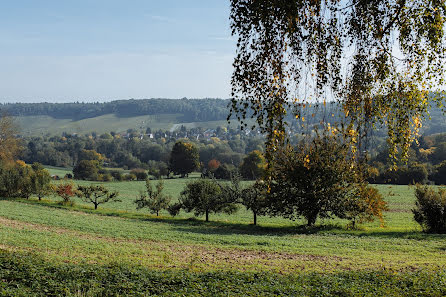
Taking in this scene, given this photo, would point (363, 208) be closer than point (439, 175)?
Yes

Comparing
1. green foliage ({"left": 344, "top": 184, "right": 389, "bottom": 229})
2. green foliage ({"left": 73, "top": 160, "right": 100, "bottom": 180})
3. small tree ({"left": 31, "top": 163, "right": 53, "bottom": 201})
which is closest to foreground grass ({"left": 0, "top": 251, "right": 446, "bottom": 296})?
green foliage ({"left": 344, "top": 184, "right": 389, "bottom": 229})

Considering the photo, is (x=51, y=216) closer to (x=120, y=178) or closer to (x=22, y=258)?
(x=22, y=258)

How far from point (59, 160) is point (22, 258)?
123 meters

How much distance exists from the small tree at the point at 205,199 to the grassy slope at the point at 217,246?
1349 mm

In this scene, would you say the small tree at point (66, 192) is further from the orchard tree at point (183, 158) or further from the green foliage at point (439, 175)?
the green foliage at point (439, 175)

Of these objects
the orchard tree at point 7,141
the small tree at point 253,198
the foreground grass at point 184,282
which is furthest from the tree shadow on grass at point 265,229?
the orchard tree at point 7,141

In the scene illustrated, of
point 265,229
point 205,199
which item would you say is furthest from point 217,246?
point 205,199

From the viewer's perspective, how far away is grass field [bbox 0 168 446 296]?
969 centimetres

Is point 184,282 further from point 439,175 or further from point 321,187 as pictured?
point 439,175

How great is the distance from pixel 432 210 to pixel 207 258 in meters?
17.7

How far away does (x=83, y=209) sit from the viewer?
1585 inches

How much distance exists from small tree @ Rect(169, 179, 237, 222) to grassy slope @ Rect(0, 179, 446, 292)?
4.43 ft

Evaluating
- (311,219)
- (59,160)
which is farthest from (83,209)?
(59,160)

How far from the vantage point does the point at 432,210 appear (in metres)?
26.6
